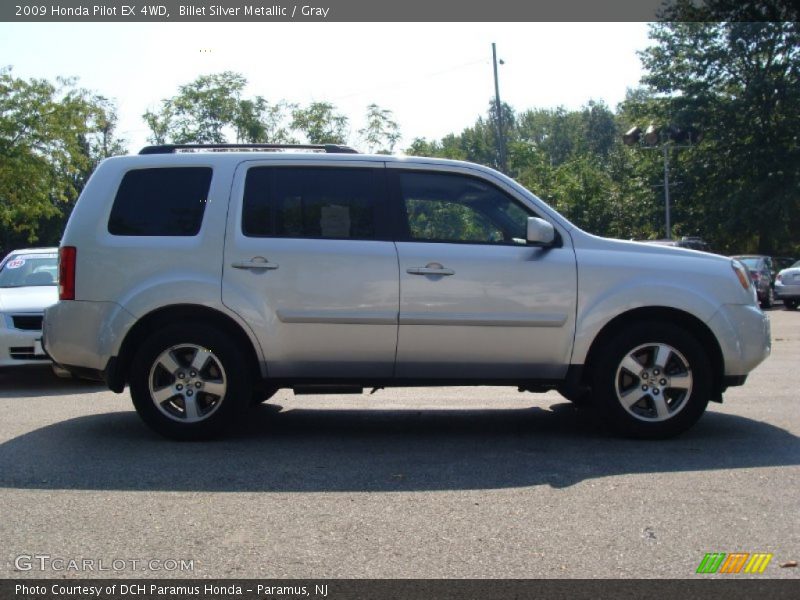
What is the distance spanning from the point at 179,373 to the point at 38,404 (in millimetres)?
2768

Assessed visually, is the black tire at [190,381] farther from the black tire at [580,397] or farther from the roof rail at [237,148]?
the black tire at [580,397]

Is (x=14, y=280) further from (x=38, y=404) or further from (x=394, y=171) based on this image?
(x=394, y=171)

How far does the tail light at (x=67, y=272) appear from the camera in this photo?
22.3 ft

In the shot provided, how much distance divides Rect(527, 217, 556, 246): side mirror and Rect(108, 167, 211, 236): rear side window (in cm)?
228

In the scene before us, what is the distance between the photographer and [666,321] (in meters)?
6.84

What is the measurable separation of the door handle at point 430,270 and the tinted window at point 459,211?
23cm

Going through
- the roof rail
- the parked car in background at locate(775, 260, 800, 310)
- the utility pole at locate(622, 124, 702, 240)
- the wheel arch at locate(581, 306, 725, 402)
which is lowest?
the parked car in background at locate(775, 260, 800, 310)

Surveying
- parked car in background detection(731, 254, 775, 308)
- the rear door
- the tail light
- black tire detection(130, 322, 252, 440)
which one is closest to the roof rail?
the rear door

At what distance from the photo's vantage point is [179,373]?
6.68 metres

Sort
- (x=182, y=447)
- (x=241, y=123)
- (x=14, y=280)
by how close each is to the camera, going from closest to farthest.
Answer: (x=182, y=447) → (x=14, y=280) → (x=241, y=123)

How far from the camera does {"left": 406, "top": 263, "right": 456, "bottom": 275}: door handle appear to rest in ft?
21.8

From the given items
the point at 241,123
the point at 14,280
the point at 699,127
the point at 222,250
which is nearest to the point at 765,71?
the point at 699,127
